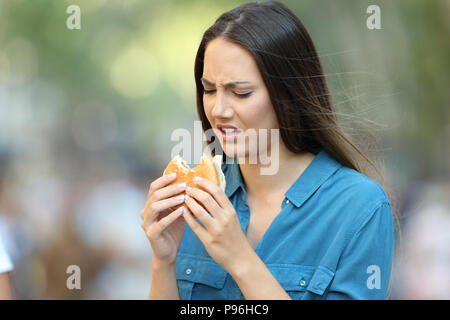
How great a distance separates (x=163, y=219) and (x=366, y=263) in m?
0.68

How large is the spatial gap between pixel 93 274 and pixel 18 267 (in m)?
0.65

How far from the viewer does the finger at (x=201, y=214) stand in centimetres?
151

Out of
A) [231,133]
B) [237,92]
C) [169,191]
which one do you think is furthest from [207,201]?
[237,92]

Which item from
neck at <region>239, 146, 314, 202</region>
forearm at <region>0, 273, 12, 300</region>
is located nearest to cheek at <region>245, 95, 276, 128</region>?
neck at <region>239, 146, 314, 202</region>

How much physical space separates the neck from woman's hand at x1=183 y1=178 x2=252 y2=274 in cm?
35

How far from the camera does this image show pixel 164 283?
1.75 m

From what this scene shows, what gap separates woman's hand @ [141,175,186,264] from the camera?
1590mm

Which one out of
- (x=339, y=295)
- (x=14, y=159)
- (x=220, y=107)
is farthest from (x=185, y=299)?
(x=14, y=159)

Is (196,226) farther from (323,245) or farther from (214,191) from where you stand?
(323,245)

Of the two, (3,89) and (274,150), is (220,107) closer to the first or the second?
(274,150)

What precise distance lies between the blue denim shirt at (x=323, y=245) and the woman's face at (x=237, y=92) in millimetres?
307
